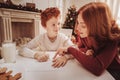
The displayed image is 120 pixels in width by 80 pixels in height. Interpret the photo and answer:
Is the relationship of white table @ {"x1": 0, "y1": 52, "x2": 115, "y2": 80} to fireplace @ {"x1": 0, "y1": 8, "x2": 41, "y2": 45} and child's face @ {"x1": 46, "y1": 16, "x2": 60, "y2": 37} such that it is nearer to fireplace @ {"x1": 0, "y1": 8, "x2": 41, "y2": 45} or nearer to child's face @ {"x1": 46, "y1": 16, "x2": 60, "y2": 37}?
child's face @ {"x1": 46, "y1": 16, "x2": 60, "y2": 37}

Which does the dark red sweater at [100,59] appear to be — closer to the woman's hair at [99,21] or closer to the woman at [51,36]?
the woman's hair at [99,21]

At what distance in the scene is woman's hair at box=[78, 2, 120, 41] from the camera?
2.53 feet

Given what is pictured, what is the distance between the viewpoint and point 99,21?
2.54 feet

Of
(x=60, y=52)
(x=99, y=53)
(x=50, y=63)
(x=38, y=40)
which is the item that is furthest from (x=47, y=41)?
(x=99, y=53)

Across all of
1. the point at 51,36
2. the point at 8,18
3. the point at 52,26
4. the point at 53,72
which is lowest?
the point at 53,72

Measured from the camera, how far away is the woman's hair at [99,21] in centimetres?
77

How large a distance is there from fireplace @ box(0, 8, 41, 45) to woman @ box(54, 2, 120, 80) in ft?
8.60

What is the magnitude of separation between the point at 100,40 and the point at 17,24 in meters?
3.56

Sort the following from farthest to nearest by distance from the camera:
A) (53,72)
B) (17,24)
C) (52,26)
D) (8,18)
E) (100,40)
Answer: (17,24) < (8,18) < (52,26) < (100,40) < (53,72)

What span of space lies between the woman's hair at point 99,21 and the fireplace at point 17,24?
2615 millimetres

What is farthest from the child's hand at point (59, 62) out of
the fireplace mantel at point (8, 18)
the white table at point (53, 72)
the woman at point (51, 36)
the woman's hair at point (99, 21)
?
the fireplace mantel at point (8, 18)

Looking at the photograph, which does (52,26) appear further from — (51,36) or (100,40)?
(100,40)

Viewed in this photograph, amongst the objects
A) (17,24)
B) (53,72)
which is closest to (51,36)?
(53,72)

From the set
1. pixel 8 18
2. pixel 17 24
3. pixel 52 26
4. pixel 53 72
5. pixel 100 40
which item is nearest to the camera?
pixel 53 72
